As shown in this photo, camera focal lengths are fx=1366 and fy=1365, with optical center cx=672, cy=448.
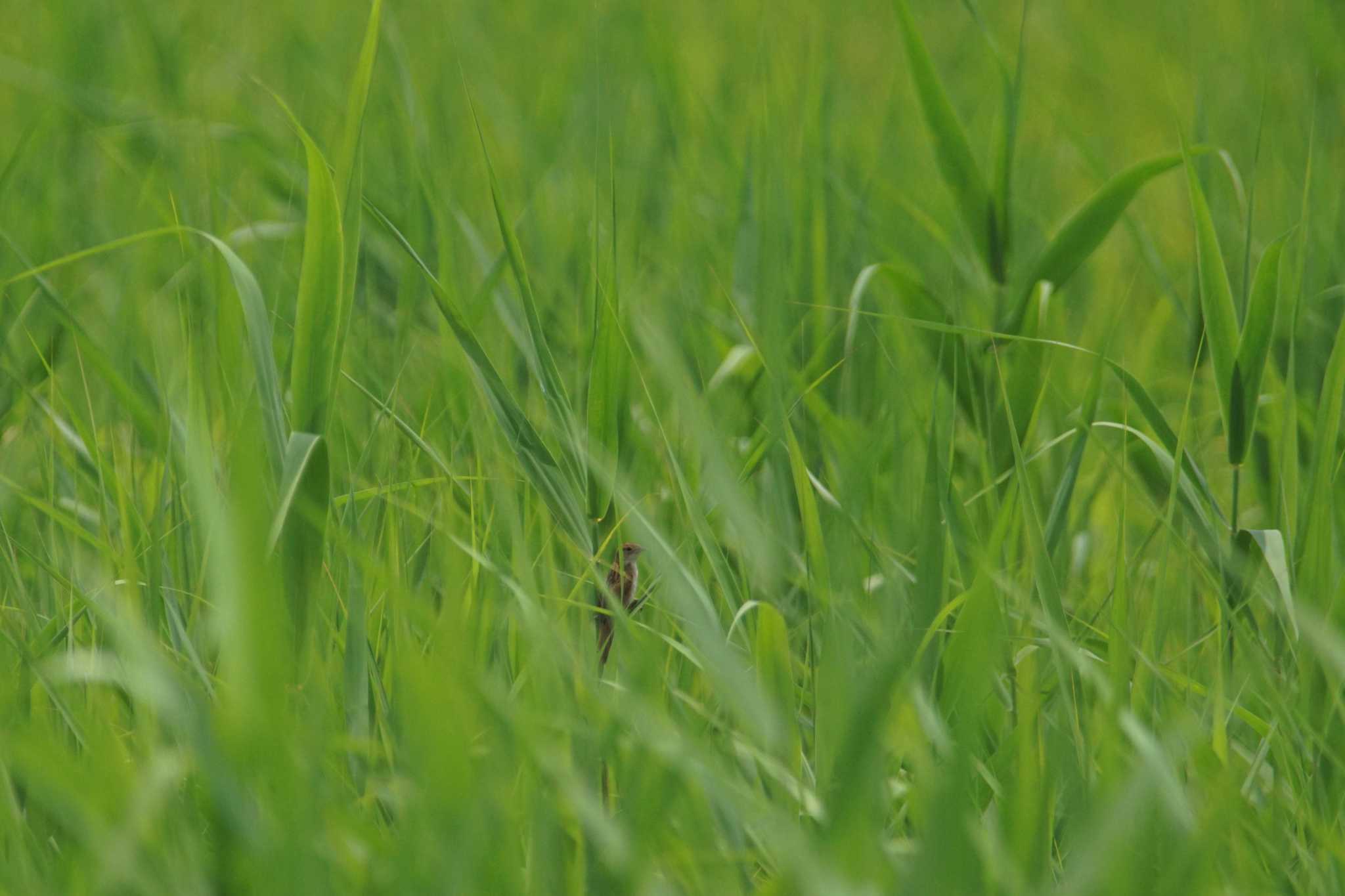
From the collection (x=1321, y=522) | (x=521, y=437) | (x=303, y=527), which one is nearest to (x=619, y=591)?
(x=521, y=437)

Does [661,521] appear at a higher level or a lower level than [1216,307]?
lower

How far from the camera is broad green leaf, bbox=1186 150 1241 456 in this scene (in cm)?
110

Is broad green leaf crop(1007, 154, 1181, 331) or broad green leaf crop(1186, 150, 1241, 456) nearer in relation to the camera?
broad green leaf crop(1186, 150, 1241, 456)

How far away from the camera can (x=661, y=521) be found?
1267mm

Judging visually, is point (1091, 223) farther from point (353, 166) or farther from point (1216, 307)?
point (353, 166)

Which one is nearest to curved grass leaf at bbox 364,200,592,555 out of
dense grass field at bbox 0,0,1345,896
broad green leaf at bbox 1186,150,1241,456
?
dense grass field at bbox 0,0,1345,896

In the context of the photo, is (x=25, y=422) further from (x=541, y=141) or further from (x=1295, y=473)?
(x=1295, y=473)

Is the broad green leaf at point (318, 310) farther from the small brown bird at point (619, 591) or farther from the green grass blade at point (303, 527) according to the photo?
the small brown bird at point (619, 591)

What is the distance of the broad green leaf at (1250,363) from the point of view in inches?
42.9

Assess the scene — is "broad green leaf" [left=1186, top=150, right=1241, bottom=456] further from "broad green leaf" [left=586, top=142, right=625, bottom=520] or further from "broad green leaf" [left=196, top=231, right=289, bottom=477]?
"broad green leaf" [left=196, top=231, right=289, bottom=477]

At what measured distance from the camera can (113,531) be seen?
3.89ft

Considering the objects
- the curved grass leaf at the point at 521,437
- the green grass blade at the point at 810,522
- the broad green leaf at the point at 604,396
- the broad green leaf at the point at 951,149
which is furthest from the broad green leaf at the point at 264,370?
the broad green leaf at the point at 951,149

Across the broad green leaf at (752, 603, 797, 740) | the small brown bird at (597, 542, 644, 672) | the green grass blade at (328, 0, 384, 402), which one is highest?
the green grass blade at (328, 0, 384, 402)

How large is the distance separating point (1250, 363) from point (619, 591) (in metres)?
0.54
